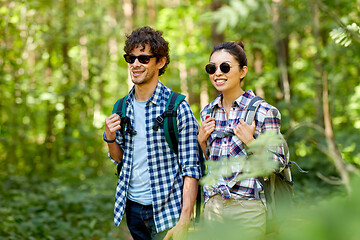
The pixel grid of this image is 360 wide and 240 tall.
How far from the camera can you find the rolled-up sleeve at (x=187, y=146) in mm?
2914

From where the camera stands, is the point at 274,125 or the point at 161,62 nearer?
the point at 274,125

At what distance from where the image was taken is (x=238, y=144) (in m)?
2.67

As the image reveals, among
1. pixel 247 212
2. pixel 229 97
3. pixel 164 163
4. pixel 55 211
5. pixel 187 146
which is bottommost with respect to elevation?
pixel 55 211

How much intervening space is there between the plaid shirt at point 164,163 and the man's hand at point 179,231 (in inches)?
4.0

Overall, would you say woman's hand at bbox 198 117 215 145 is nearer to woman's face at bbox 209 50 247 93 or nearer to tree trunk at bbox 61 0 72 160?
woman's face at bbox 209 50 247 93

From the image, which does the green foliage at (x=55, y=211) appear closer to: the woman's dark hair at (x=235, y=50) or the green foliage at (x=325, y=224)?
the woman's dark hair at (x=235, y=50)

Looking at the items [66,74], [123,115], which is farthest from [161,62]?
[66,74]

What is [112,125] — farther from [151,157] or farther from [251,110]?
[251,110]

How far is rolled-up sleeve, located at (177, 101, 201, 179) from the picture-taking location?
2.91 m

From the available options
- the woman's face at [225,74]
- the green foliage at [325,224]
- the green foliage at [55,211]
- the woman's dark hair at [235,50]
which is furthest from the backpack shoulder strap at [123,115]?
the green foliage at [55,211]

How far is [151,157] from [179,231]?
0.61 metres

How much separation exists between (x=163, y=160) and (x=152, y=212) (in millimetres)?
432

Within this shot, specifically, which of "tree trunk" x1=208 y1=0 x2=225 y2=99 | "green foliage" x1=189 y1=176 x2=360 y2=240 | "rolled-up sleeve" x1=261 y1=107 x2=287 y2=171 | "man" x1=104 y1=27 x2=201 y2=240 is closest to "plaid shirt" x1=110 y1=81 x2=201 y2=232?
"man" x1=104 y1=27 x2=201 y2=240

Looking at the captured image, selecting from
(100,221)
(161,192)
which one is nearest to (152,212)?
(161,192)
